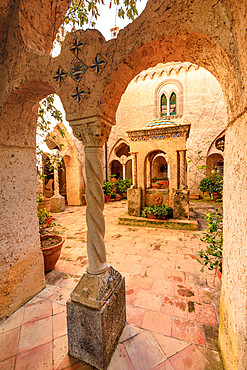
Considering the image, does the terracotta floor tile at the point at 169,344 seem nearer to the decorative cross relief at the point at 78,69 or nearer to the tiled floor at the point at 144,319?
the tiled floor at the point at 144,319

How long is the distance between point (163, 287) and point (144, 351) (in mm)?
1009

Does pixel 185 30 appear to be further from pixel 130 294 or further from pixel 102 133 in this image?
pixel 130 294

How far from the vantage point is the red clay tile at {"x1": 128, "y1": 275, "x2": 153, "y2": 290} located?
8.54ft

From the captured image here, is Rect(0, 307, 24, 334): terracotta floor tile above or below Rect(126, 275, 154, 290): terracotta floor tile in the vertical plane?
below

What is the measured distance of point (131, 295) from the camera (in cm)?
243

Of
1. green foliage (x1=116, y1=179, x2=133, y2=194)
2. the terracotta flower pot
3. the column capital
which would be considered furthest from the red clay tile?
green foliage (x1=116, y1=179, x2=133, y2=194)

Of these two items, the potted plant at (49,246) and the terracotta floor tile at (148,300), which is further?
the potted plant at (49,246)

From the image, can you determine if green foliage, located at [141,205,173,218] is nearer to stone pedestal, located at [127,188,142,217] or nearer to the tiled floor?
stone pedestal, located at [127,188,142,217]

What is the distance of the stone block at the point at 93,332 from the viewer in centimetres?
152

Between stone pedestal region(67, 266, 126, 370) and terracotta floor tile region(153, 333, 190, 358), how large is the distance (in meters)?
0.46

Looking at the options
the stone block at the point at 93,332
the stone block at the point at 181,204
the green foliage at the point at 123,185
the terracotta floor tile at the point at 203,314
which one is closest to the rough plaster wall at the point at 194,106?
the green foliage at the point at 123,185

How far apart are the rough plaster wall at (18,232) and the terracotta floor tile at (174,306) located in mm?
1842

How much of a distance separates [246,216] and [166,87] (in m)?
11.8

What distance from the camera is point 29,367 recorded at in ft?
5.16
